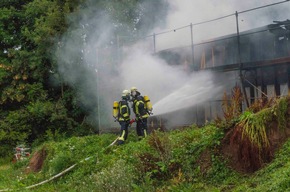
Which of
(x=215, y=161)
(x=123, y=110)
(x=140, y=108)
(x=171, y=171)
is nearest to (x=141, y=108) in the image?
(x=140, y=108)

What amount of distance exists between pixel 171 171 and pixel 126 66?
1127cm

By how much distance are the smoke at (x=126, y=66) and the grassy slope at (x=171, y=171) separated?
5.49 m

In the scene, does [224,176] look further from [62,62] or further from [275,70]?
[62,62]

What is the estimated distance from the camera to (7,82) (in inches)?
901

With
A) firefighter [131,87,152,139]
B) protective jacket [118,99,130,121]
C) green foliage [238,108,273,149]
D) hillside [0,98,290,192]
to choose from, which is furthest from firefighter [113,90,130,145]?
green foliage [238,108,273,149]

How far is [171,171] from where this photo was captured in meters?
8.88

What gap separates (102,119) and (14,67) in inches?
242

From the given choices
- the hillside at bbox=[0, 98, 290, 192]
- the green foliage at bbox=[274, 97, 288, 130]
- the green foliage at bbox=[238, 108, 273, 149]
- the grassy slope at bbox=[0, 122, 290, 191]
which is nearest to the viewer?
the grassy slope at bbox=[0, 122, 290, 191]

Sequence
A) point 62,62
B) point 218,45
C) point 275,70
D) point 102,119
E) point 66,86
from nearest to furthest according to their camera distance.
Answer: point 275,70 → point 218,45 → point 102,119 → point 62,62 → point 66,86

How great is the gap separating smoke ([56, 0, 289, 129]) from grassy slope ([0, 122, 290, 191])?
549cm

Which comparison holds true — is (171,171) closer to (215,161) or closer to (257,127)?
(215,161)

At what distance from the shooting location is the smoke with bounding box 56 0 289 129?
16594mm

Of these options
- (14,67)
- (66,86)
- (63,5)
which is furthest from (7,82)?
(63,5)

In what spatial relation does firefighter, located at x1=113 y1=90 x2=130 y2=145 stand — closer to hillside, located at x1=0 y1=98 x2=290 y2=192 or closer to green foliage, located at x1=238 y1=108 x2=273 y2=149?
hillside, located at x1=0 y1=98 x2=290 y2=192
